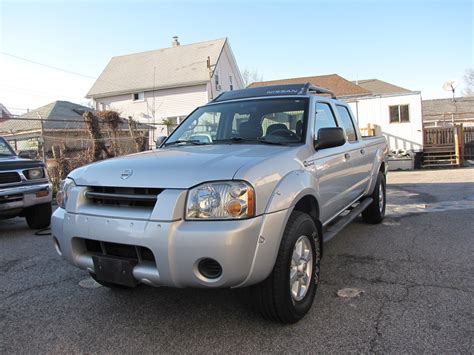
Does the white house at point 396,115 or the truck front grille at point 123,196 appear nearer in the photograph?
the truck front grille at point 123,196

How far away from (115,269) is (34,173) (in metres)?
4.85

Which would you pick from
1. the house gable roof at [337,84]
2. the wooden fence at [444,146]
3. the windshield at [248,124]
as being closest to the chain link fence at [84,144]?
the windshield at [248,124]

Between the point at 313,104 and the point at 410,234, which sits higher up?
the point at 313,104

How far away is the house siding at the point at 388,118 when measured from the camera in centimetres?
1931

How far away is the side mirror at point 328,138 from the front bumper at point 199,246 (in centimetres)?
112

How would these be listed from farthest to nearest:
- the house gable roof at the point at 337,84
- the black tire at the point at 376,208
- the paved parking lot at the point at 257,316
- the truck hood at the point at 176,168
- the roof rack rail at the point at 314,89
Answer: the house gable roof at the point at 337,84, the black tire at the point at 376,208, the roof rack rail at the point at 314,89, the paved parking lot at the point at 257,316, the truck hood at the point at 176,168

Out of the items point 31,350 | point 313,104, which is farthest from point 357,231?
point 31,350

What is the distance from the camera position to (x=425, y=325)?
304cm

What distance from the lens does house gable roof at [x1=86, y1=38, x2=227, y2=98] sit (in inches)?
1099

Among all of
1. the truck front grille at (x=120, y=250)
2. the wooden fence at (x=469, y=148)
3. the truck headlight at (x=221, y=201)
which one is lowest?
the wooden fence at (x=469, y=148)

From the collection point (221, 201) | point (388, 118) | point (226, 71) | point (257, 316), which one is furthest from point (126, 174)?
point (226, 71)

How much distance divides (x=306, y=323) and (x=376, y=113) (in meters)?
18.4

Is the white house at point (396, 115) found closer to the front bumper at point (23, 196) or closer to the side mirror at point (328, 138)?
the front bumper at point (23, 196)

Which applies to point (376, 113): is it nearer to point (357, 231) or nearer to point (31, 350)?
point (357, 231)
